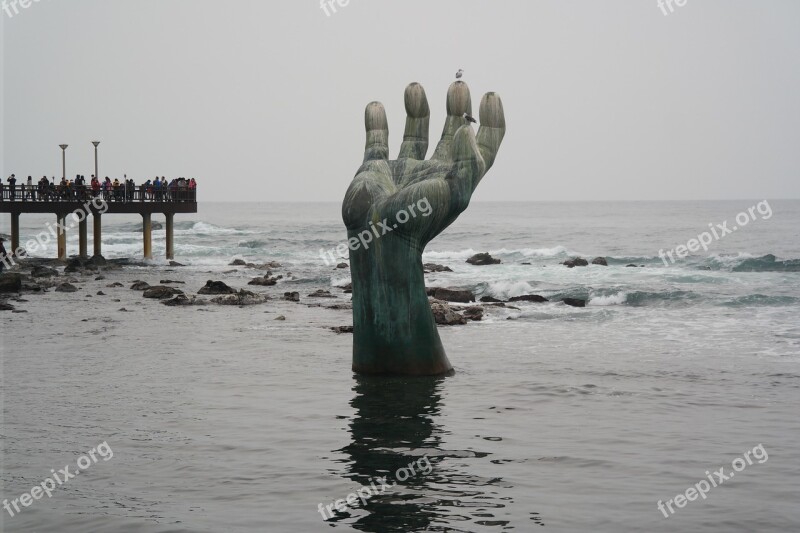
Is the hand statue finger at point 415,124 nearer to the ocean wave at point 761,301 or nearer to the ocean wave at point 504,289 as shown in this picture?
the ocean wave at point 761,301

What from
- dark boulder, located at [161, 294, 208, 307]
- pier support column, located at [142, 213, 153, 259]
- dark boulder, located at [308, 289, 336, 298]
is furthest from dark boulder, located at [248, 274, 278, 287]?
pier support column, located at [142, 213, 153, 259]

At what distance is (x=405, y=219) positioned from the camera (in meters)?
15.0

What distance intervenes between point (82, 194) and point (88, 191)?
308 mm

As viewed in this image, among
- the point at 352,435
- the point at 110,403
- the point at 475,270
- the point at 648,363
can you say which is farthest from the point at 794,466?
the point at 475,270

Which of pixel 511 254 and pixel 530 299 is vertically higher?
pixel 511 254

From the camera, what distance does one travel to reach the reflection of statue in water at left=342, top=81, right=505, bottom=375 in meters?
15.0

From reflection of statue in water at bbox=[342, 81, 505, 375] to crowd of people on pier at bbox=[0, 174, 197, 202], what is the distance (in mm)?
30269
